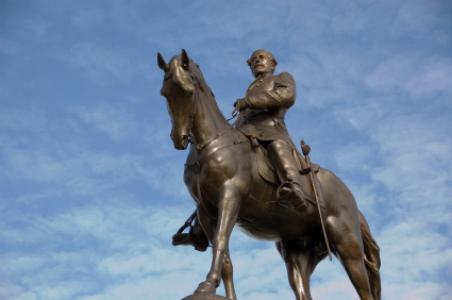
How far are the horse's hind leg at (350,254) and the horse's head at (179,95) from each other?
2.48 metres

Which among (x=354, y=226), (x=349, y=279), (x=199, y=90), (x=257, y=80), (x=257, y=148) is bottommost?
(x=349, y=279)

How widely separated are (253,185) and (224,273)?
1203mm

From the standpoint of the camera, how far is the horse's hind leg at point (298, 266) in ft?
32.2

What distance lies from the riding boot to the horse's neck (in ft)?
2.49

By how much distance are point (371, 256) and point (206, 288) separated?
3.52 metres

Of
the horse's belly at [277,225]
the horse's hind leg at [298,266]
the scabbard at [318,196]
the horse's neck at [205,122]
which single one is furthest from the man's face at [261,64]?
the horse's hind leg at [298,266]

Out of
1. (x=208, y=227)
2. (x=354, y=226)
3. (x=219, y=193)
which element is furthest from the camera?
(x=354, y=226)

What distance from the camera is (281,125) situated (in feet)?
32.0

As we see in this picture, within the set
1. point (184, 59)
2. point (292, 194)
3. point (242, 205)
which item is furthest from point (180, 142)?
point (292, 194)

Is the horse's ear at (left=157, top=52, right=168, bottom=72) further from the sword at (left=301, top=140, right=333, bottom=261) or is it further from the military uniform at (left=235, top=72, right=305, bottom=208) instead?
the sword at (left=301, top=140, right=333, bottom=261)

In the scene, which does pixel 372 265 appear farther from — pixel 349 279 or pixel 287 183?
pixel 287 183

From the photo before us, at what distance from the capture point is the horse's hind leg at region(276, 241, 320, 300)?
9.82 meters

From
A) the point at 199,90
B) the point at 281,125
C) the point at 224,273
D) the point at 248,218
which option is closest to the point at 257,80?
the point at 281,125

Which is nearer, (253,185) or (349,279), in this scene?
(253,185)
